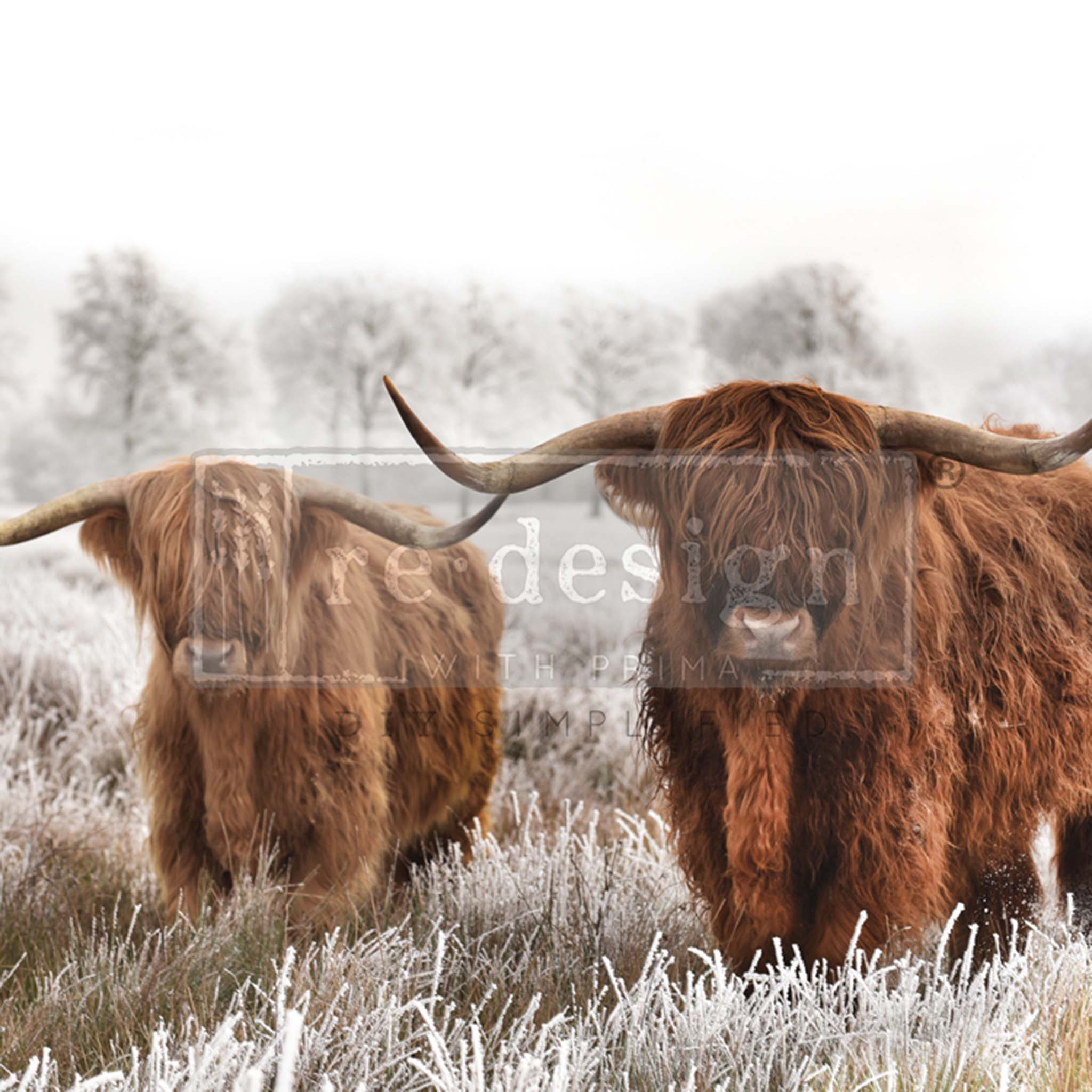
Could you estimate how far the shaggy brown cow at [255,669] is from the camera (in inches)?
Result: 120

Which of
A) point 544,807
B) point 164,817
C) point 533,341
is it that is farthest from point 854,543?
point 533,341

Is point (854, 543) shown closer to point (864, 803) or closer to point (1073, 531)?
point (864, 803)

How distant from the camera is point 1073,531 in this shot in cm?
306

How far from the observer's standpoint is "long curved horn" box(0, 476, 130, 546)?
125 inches

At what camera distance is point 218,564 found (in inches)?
118

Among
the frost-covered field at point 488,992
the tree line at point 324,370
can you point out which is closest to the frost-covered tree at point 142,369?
the tree line at point 324,370

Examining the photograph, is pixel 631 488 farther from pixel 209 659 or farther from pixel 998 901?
pixel 998 901

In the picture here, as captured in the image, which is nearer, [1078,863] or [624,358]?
[1078,863]

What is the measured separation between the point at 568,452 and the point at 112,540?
1.54 m

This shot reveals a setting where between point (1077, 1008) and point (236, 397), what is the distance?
13029 millimetres

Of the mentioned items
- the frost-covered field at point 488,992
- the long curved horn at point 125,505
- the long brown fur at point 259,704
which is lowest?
the frost-covered field at point 488,992

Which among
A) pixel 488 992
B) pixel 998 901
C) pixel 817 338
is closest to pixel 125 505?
pixel 488 992

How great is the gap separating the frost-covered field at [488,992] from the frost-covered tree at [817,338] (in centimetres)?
830

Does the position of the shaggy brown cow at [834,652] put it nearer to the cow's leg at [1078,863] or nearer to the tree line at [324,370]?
the cow's leg at [1078,863]
